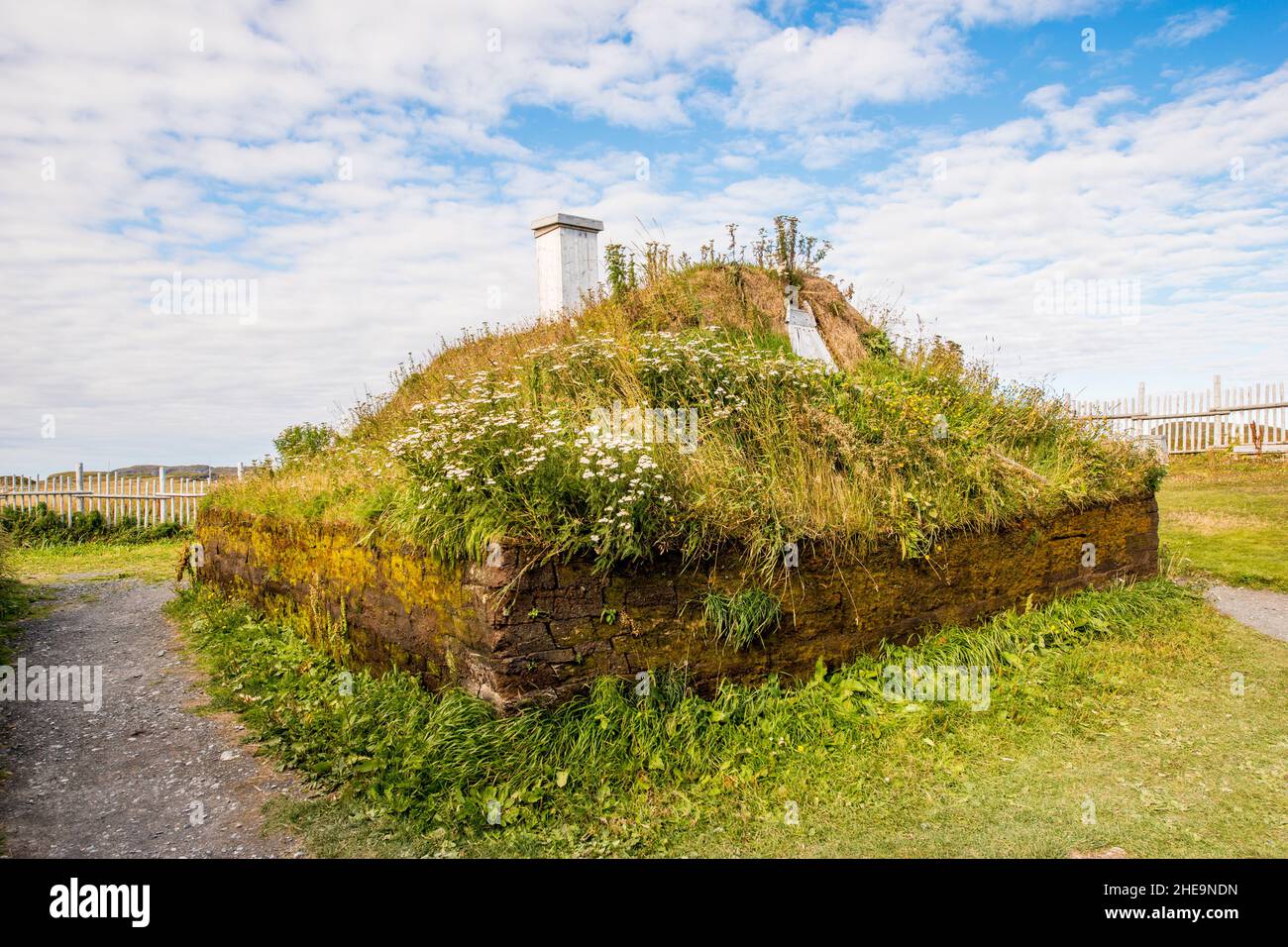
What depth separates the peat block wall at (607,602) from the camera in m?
4.62

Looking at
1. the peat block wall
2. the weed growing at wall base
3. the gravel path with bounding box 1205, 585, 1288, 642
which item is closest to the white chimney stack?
the peat block wall

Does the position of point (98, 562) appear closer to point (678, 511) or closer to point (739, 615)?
point (678, 511)

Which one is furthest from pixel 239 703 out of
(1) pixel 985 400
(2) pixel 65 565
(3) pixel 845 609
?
(2) pixel 65 565

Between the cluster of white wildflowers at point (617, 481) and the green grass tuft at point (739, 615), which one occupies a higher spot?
the cluster of white wildflowers at point (617, 481)

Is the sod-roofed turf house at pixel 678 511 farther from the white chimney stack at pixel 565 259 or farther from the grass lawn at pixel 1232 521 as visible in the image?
the grass lawn at pixel 1232 521

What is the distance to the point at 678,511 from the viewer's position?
510 cm

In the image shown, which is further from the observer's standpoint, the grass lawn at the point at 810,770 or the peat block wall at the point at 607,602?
the peat block wall at the point at 607,602

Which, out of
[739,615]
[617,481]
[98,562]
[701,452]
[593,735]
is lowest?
[98,562]

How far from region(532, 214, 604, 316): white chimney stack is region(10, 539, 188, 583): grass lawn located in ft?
28.6

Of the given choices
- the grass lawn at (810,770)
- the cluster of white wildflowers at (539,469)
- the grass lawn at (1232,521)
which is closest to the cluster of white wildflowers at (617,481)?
the cluster of white wildflowers at (539,469)

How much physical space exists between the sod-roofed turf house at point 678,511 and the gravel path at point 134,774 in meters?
1.15

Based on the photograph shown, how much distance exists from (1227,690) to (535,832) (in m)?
5.93

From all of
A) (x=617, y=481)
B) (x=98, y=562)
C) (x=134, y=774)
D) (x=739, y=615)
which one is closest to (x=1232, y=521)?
(x=739, y=615)

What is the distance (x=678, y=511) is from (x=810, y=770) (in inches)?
70.4
